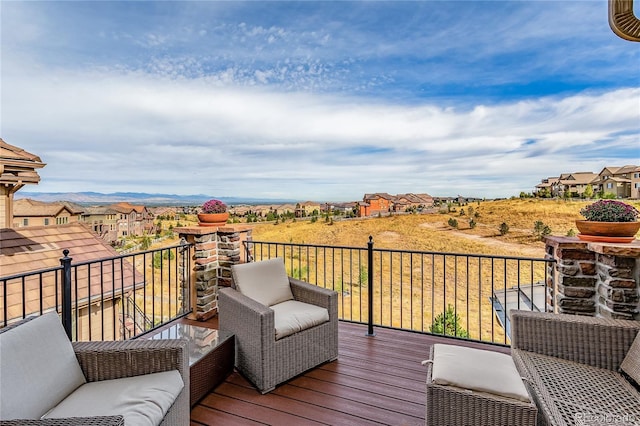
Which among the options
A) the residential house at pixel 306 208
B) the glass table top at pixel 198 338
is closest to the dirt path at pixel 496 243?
the residential house at pixel 306 208

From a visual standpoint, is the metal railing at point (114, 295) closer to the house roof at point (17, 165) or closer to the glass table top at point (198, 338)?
the glass table top at point (198, 338)

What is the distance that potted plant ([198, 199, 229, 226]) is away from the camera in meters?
3.80

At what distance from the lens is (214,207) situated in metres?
3.86

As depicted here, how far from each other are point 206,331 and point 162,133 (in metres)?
4.27

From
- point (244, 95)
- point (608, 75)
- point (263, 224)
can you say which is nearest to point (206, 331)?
point (263, 224)

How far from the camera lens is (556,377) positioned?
1736mm

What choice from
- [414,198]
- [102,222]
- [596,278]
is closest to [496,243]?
[414,198]

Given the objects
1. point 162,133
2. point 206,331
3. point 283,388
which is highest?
point 162,133

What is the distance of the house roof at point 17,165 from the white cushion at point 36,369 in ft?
9.83

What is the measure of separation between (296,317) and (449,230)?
571 centimetres

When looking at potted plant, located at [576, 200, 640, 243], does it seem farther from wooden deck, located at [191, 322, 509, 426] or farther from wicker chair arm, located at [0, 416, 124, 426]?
wicker chair arm, located at [0, 416, 124, 426]

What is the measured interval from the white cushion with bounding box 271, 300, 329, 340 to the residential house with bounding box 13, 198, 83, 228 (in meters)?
3.81

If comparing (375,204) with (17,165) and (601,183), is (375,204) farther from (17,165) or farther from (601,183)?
(17,165)

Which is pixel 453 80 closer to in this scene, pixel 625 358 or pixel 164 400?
pixel 625 358
